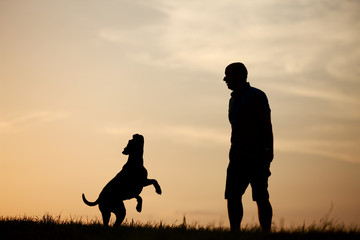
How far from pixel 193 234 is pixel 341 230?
8.07 ft

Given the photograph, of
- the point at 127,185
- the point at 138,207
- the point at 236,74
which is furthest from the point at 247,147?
the point at 138,207

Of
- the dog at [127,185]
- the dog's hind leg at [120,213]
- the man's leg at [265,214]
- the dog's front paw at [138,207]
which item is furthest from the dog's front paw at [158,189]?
the man's leg at [265,214]

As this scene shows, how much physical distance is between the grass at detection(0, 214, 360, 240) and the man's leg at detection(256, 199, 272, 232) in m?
0.14

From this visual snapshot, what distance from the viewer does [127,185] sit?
31.9ft

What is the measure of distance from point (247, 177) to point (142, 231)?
6.49 feet

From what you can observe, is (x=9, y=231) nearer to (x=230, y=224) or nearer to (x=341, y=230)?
(x=230, y=224)

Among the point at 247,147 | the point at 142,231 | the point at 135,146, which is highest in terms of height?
the point at 135,146

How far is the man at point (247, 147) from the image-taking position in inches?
289

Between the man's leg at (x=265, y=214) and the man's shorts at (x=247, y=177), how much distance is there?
0.10 meters

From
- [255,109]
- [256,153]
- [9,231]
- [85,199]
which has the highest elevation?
[255,109]

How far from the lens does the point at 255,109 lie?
7.41m

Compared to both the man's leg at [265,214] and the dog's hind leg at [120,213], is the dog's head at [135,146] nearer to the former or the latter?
the dog's hind leg at [120,213]

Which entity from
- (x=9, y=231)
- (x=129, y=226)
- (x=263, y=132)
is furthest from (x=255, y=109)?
(x=9, y=231)

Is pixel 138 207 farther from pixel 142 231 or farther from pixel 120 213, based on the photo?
pixel 142 231
